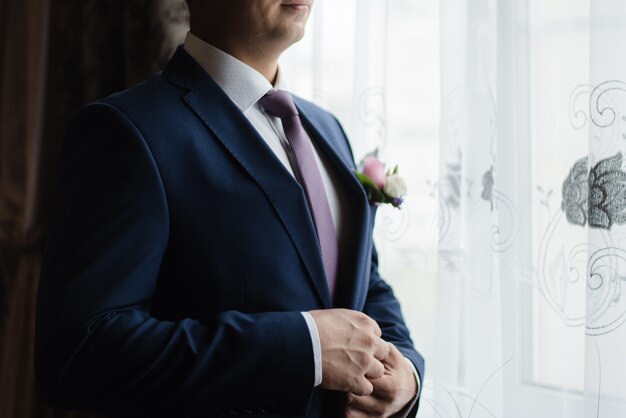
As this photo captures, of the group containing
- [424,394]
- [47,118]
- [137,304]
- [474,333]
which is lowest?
[424,394]

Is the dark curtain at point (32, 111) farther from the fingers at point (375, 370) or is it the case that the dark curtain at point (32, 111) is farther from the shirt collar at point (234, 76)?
the fingers at point (375, 370)

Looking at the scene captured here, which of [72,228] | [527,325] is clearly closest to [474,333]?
[527,325]

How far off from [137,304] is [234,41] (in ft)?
1.72

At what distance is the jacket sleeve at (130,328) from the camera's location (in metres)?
1.05

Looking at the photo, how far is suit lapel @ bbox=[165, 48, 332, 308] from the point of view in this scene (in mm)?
1188

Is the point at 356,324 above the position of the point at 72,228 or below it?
below

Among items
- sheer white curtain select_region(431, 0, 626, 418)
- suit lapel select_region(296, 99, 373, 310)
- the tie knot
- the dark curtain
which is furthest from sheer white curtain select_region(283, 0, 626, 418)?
the dark curtain

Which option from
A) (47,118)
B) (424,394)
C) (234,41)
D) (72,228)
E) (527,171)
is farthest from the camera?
(47,118)

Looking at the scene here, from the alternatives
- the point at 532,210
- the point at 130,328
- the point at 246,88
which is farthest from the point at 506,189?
the point at 130,328

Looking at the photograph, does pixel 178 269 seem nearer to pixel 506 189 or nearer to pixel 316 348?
pixel 316 348

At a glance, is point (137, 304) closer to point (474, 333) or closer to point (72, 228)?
point (72, 228)

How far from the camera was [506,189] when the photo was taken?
143 centimetres

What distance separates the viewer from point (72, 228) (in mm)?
1100

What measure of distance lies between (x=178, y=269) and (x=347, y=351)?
1.02 ft
